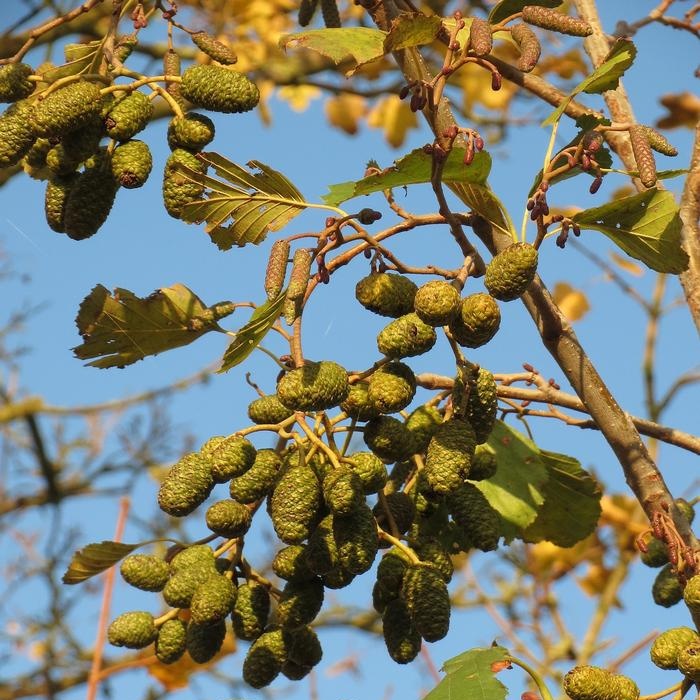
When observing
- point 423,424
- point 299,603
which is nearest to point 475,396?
point 423,424

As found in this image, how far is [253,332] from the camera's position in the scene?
1864 millimetres

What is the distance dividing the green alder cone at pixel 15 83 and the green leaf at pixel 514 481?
1219mm

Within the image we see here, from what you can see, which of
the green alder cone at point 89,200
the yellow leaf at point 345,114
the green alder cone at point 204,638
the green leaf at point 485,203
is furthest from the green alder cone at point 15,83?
the yellow leaf at point 345,114

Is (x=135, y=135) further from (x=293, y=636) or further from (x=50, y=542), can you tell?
(x=50, y=542)

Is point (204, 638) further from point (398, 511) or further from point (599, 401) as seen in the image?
point (599, 401)

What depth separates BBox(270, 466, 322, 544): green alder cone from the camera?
174cm

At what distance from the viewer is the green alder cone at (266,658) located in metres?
1.91

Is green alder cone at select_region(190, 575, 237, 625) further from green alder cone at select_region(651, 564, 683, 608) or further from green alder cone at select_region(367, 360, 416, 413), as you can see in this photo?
green alder cone at select_region(651, 564, 683, 608)

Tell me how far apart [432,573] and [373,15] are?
1167mm

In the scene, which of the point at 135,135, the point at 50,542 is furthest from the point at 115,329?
the point at 50,542

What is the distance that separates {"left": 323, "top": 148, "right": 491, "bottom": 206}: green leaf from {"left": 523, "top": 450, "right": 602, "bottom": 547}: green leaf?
3.02 ft

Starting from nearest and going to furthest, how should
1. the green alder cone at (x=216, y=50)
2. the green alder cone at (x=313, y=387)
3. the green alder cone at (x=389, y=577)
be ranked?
the green alder cone at (x=313, y=387) → the green alder cone at (x=389, y=577) → the green alder cone at (x=216, y=50)

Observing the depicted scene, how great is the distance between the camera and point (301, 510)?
174 cm

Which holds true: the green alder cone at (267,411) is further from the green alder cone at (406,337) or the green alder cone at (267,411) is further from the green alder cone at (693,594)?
the green alder cone at (693,594)
